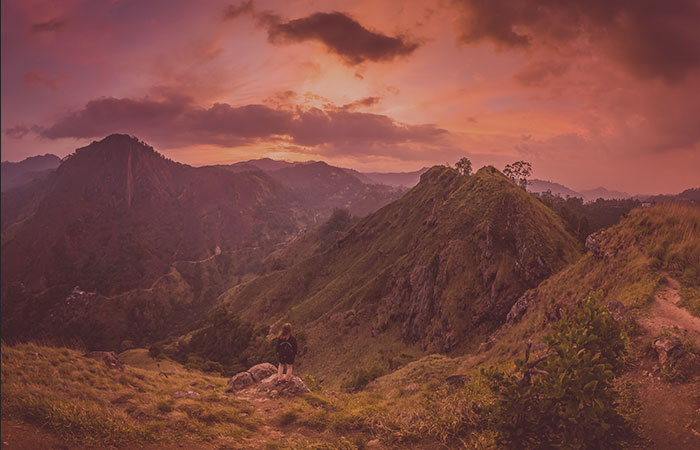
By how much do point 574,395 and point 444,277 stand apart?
45412mm

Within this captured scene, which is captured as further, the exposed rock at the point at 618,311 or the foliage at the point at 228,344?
the foliage at the point at 228,344

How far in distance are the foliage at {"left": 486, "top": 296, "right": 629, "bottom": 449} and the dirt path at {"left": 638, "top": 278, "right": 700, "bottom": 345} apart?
5355 millimetres

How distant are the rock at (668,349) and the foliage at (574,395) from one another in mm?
3495

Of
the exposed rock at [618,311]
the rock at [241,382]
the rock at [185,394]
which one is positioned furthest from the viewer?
the rock at [241,382]

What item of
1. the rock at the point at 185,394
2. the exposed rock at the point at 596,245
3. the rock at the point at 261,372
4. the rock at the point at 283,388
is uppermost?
A: the exposed rock at the point at 596,245

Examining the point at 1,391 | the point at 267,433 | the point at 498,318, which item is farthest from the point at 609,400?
the point at 498,318

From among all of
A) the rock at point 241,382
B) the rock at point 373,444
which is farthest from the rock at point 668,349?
the rock at point 241,382

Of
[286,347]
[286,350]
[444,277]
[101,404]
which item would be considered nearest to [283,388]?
[286,350]

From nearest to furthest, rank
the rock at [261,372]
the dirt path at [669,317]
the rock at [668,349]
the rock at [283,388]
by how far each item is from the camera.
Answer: the rock at [668,349]
the dirt path at [669,317]
the rock at [283,388]
the rock at [261,372]

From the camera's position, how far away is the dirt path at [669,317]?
32.7 ft

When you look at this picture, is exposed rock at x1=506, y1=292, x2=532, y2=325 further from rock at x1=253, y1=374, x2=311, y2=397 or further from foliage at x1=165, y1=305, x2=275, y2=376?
foliage at x1=165, y1=305, x2=275, y2=376

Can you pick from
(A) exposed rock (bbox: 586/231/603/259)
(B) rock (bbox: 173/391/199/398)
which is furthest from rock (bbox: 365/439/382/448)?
(A) exposed rock (bbox: 586/231/603/259)

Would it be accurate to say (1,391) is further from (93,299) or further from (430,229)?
(93,299)

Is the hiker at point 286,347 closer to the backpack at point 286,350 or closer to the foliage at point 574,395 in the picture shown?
the backpack at point 286,350
